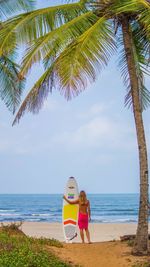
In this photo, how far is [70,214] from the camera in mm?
12344

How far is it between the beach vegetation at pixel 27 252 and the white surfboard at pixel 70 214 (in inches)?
78.4

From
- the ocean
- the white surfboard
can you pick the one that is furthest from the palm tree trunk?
the ocean

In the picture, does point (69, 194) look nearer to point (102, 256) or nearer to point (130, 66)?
point (102, 256)

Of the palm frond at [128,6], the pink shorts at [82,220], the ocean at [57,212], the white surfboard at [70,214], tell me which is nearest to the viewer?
the palm frond at [128,6]

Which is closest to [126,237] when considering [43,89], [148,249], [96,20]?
[148,249]

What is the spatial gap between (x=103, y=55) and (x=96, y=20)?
858mm

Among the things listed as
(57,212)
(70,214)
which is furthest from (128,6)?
(57,212)

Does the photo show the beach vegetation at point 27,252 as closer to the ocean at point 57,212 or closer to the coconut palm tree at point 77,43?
the coconut palm tree at point 77,43

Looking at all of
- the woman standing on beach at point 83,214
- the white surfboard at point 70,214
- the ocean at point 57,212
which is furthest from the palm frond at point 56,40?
the ocean at point 57,212

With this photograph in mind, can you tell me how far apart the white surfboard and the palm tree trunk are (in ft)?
11.1

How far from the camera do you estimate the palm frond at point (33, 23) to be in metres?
9.30

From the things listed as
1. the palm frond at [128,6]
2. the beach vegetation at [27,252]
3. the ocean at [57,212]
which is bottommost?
the beach vegetation at [27,252]

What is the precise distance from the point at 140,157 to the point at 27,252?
9.52 feet

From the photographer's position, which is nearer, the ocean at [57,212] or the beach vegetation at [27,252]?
the beach vegetation at [27,252]
